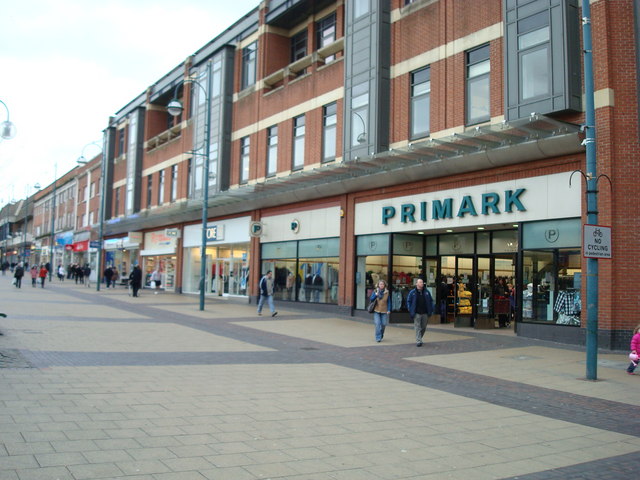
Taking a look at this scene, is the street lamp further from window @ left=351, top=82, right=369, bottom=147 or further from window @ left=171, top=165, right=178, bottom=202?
window @ left=171, top=165, right=178, bottom=202

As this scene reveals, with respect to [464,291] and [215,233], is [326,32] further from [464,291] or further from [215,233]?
[464,291]

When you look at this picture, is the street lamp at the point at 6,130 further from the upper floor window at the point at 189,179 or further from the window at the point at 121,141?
the window at the point at 121,141

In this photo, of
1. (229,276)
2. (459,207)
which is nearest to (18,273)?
(229,276)

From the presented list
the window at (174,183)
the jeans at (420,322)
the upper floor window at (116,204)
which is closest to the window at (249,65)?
the window at (174,183)

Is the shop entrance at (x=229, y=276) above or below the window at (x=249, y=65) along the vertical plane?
below

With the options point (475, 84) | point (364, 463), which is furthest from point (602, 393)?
point (475, 84)

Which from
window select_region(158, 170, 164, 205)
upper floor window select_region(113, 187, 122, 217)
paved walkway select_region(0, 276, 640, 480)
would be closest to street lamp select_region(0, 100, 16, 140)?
paved walkway select_region(0, 276, 640, 480)

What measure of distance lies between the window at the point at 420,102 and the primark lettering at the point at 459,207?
8.53ft

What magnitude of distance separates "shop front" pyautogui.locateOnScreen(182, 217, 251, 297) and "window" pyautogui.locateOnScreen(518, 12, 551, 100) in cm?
1629

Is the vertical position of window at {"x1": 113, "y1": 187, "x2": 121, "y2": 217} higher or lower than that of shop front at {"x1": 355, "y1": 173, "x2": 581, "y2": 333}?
higher

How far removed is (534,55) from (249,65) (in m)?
17.8

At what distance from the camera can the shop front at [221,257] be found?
29.6m

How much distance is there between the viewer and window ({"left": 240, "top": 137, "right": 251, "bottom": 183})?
95.8 feet

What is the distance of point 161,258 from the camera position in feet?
131
